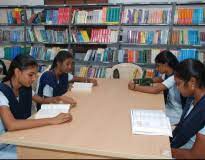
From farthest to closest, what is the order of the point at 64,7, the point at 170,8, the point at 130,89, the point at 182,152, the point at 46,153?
the point at 64,7
the point at 170,8
the point at 130,89
the point at 182,152
the point at 46,153

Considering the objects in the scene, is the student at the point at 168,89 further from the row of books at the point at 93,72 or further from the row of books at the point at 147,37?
the row of books at the point at 93,72

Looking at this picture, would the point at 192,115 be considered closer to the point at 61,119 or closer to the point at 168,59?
the point at 61,119

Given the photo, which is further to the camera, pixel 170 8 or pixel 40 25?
pixel 40 25

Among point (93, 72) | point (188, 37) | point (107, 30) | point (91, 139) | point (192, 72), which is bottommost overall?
point (93, 72)

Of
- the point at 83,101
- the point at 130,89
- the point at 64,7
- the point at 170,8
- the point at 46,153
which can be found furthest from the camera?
the point at 64,7

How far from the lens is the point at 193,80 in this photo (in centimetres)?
162

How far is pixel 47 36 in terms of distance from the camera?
471 centimetres

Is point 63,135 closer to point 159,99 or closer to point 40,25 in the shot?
point 159,99

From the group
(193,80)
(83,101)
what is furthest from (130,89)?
(193,80)

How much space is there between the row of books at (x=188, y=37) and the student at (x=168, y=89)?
1.58m

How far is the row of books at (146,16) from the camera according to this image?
4.16 metres

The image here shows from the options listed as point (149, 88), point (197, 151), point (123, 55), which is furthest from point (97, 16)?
point (197, 151)

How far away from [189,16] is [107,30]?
1307 millimetres

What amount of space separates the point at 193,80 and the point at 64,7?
341cm
